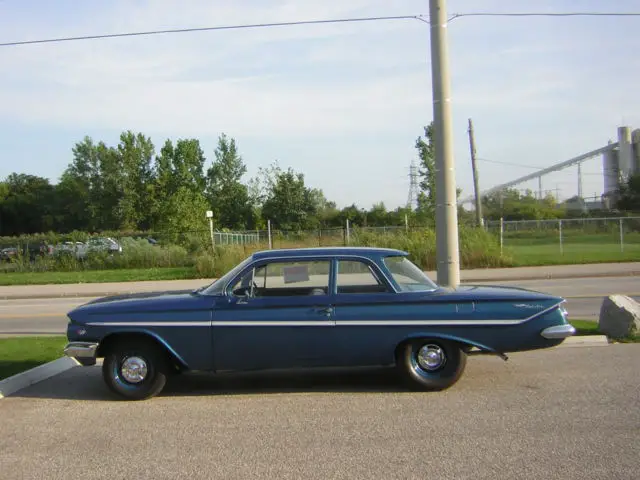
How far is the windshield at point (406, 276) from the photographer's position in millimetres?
7121

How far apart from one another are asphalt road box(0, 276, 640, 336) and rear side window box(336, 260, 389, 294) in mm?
6943

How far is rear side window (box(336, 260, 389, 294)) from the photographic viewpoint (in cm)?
709

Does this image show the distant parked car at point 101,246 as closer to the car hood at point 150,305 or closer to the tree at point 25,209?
the car hood at point 150,305

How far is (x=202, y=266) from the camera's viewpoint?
27734 mm

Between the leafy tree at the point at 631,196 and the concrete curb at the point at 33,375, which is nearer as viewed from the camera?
the concrete curb at the point at 33,375

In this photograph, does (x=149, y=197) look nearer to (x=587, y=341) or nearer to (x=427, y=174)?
(x=427, y=174)

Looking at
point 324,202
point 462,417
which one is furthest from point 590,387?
point 324,202

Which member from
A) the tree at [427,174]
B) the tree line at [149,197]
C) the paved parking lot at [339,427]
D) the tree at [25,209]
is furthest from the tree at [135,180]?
the paved parking lot at [339,427]

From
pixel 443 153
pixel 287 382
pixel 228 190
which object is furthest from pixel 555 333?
pixel 228 190

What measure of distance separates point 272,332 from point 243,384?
1.19m

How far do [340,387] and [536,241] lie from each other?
35.1 metres

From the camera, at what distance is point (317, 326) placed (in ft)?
22.7

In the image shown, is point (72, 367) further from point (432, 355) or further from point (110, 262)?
point (110, 262)

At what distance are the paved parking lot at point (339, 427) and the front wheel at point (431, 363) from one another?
16cm
